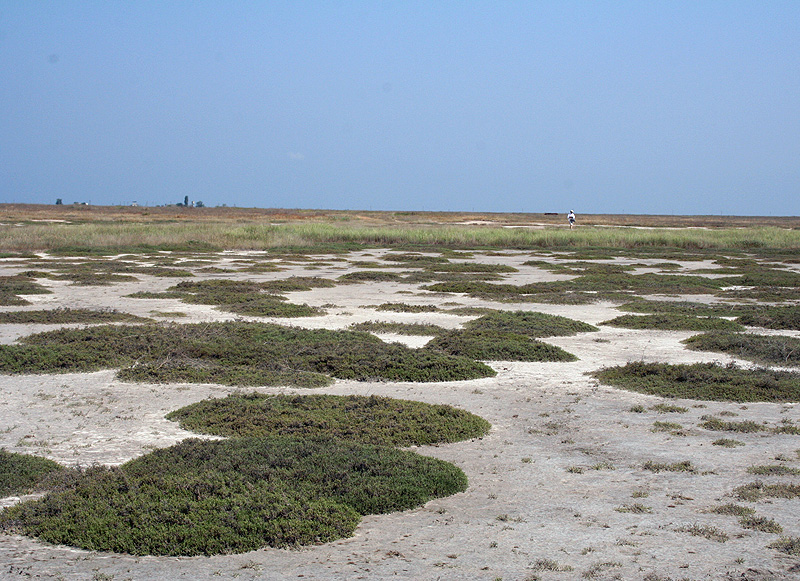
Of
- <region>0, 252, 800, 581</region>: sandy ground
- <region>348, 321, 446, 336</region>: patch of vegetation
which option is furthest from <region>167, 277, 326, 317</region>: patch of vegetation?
<region>0, 252, 800, 581</region>: sandy ground

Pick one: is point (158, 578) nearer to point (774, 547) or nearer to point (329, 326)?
point (774, 547)

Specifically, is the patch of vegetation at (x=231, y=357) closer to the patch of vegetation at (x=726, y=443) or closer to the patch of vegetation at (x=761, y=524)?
the patch of vegetation at (x=726, y=443)

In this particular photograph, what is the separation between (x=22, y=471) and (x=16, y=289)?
60.3 feet

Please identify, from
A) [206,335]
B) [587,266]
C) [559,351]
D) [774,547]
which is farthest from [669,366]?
[587,266]

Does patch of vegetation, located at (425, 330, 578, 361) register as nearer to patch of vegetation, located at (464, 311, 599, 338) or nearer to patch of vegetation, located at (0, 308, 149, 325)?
patch of vegetation, located at (464, 311, 599, 338)

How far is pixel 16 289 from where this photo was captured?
2352 centimetres

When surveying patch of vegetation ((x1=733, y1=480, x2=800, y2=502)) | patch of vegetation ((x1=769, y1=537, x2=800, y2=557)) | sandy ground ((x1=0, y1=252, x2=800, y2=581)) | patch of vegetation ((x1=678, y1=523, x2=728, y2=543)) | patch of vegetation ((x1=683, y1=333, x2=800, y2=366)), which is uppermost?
patch of vegetation ((x1=683, y1=333, x2=800, y2=366))

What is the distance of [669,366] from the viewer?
1254 centimetres

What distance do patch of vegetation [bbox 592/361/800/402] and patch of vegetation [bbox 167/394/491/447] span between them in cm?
343

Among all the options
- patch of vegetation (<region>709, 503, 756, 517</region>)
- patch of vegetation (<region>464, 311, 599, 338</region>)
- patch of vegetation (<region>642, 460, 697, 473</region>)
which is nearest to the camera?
patch of vegetation (<region>709, 503, 756, 517</region>)

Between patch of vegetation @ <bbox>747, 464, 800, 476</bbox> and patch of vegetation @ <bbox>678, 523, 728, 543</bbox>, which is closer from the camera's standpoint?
patch of vegetation @ <bbox>678, 523, 728, 543</bbox>

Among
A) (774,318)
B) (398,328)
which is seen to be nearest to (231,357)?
(398,328)

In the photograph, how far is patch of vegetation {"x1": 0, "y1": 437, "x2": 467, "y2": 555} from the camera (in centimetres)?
568

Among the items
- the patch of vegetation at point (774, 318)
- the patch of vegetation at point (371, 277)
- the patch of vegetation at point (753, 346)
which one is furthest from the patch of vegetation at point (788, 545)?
the patch of vegetation at point (371, 277)
